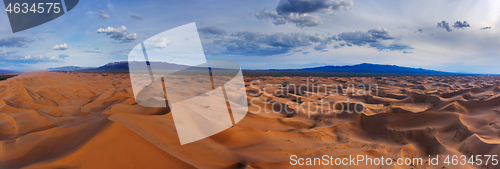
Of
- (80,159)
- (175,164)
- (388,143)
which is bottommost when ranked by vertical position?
(388,143)

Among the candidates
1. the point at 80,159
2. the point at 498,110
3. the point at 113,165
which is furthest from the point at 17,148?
the point at 498,110

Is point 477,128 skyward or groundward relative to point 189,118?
groundward

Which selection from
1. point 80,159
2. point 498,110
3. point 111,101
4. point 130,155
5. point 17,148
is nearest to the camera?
point 80,159

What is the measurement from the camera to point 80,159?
2658mm

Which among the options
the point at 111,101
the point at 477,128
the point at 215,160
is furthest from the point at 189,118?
the point at 477,128

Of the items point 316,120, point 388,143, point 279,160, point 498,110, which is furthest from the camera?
point 316,120

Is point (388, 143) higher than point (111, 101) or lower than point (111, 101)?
lower

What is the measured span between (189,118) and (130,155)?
192 cm

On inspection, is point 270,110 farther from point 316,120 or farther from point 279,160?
point 279,160

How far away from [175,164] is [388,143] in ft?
14.9

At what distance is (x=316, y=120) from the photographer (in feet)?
22.8

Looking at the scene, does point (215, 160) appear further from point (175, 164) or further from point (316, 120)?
point (316, 120)

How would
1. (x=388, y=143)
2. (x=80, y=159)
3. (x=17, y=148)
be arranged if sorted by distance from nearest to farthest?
1. (x=80, y=159)
2. (x=17, y=148)
3. (x=388, y=143)

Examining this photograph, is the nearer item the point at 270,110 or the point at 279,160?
the point at 279,160
